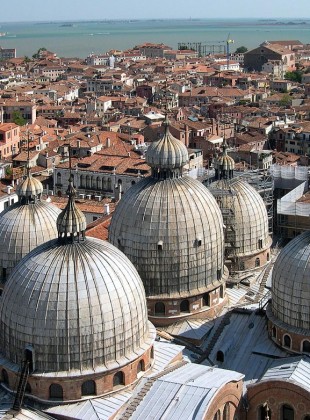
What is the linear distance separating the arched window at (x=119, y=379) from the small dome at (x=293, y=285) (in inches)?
200

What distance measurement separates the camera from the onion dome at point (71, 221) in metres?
18.4

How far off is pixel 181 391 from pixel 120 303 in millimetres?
2453

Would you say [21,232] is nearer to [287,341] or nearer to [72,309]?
[72,309]

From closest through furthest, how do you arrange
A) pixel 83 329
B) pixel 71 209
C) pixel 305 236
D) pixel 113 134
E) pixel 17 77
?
pixel 83 329 → pixel 71 209 → pixel 305 236 → pixel 113 134 → pixel 17 77

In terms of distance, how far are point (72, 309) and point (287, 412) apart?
19.7ft

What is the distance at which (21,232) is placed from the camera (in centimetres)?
2331

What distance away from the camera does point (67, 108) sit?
87812 millimetres

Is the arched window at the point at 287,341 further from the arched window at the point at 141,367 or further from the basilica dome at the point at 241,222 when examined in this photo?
the basilica dome at the point at 241,222

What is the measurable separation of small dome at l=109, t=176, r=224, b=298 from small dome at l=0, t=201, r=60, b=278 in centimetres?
239

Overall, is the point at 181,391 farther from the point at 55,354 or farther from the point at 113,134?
the point at 113,134

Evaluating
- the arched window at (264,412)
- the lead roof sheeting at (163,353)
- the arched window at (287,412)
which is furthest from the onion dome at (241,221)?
the arched window at (287,412)

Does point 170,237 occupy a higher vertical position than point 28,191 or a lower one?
lower

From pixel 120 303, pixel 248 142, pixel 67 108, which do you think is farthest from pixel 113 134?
pixel 120 303

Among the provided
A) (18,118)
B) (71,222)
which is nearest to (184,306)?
(71,222)
